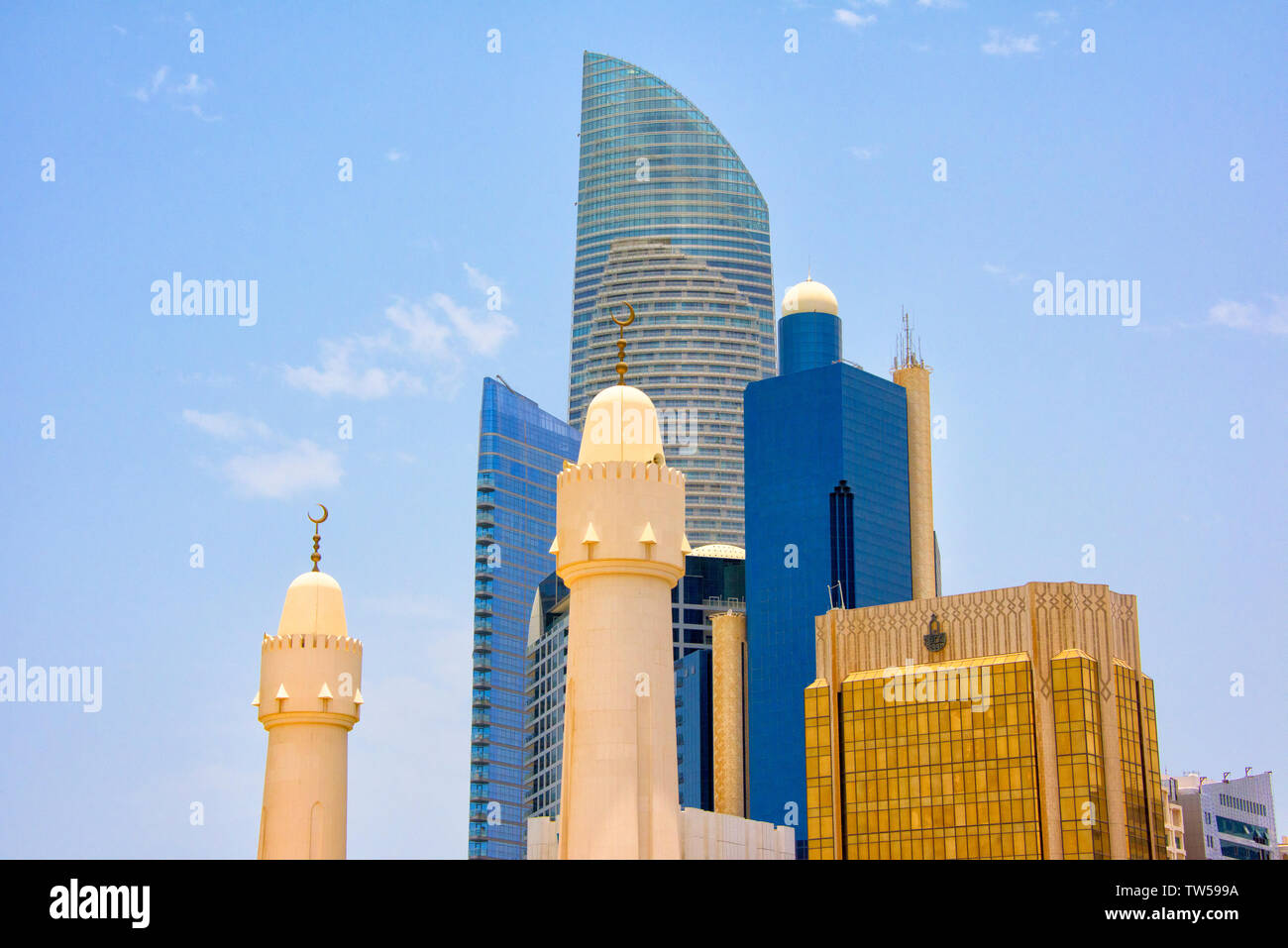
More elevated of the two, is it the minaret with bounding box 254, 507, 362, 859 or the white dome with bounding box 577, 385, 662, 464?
the white dome with bounding box 577, 385, 662, 464

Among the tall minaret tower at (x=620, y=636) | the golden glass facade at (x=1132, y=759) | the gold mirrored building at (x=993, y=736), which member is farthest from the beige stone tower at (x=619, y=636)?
the golden glass facade at (x=1132, y=759)

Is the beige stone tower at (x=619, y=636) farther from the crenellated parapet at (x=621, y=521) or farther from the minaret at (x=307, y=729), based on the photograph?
the minaret at (x=307, y=729)

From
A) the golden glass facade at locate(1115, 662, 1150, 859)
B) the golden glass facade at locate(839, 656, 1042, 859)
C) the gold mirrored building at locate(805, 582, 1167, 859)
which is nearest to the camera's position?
the gold mirrored building at locate(805, 582, 1167, 859)

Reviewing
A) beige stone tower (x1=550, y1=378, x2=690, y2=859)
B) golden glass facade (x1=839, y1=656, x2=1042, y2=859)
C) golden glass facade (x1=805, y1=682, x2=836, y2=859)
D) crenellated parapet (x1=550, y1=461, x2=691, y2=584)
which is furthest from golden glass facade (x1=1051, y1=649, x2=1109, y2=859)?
crenellated parapet (x1=550, y1=461, x2=691, y2=584)

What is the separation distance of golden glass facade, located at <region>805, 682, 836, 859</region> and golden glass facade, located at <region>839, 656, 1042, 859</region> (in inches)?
52.5

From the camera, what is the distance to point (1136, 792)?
157500mm

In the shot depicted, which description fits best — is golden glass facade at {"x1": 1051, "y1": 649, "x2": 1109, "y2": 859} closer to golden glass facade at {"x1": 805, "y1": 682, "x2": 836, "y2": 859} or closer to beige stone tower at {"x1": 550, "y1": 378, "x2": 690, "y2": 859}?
golden glass facade at {"x1": 805, "y1": 682, "x2": 836, "y2": 859}

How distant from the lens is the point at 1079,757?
154625mm

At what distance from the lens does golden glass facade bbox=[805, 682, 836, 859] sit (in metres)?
168
